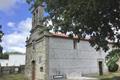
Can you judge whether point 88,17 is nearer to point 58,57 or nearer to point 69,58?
point 58,57

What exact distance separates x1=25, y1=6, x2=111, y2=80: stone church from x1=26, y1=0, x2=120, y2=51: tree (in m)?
11.1

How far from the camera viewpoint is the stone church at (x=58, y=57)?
28734 mm

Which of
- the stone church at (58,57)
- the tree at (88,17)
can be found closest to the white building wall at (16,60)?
the stone church at (58,57)

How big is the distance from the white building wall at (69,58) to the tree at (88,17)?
12.0 meters

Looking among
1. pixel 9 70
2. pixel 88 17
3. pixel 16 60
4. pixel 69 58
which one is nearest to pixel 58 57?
pixel 69 58

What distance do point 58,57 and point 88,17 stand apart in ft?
51.0

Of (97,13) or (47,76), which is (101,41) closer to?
(97,13)

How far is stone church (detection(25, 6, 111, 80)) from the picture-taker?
2873cm

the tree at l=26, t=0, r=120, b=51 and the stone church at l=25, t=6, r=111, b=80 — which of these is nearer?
the tree at l=26, t=0, r=120, b=51

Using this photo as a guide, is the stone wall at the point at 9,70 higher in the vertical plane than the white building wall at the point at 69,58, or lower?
lower

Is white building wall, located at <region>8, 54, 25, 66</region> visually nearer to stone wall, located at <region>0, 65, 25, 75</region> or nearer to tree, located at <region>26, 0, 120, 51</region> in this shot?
stone wall, located at <region>0, 65, 25, 75</region>

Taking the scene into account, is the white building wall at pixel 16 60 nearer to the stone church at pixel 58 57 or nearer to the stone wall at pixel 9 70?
the stone wall at pixel 9 70

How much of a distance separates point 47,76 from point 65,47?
4911mm

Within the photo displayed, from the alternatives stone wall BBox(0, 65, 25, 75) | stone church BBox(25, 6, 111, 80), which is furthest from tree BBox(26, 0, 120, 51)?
stone wall BBox(0, 65, 25, 75)
